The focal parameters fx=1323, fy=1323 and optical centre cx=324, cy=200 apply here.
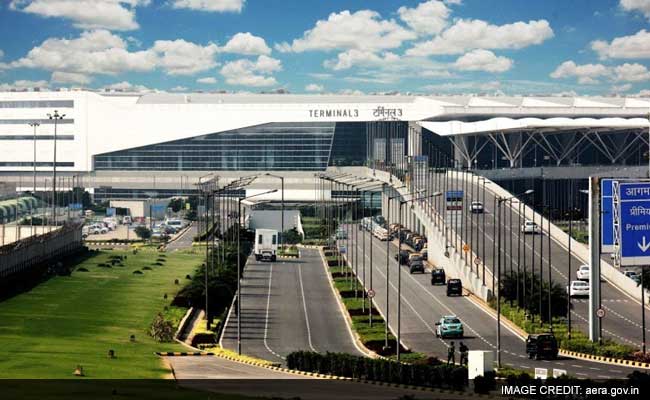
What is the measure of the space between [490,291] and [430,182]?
66197mm

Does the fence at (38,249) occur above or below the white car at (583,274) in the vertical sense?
above

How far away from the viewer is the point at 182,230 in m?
180

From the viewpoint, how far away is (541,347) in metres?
65.1

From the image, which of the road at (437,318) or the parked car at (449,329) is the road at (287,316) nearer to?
the road at (437,318)

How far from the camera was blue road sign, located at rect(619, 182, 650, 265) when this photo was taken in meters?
66.1

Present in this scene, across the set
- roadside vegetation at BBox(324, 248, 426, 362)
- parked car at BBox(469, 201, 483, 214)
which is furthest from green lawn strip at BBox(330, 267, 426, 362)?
parked car at BBox(469, 201, 483, 214)

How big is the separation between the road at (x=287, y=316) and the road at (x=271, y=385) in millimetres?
6360

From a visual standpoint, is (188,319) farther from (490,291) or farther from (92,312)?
(490,291)

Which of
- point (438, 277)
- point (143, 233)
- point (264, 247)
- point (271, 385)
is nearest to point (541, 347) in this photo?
point (271, 385)

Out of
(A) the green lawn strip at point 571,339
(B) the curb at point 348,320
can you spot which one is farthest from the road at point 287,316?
(A) the green lawn strip at point 571,339

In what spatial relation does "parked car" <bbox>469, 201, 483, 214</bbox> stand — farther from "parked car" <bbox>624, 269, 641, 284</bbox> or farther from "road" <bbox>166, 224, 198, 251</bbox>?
"parked car" <bbox>624, 269, 641, 284</bbox>

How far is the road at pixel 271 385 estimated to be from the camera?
159ft

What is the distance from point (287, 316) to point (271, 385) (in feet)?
109

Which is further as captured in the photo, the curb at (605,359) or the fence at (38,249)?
the fence at (38,249)
